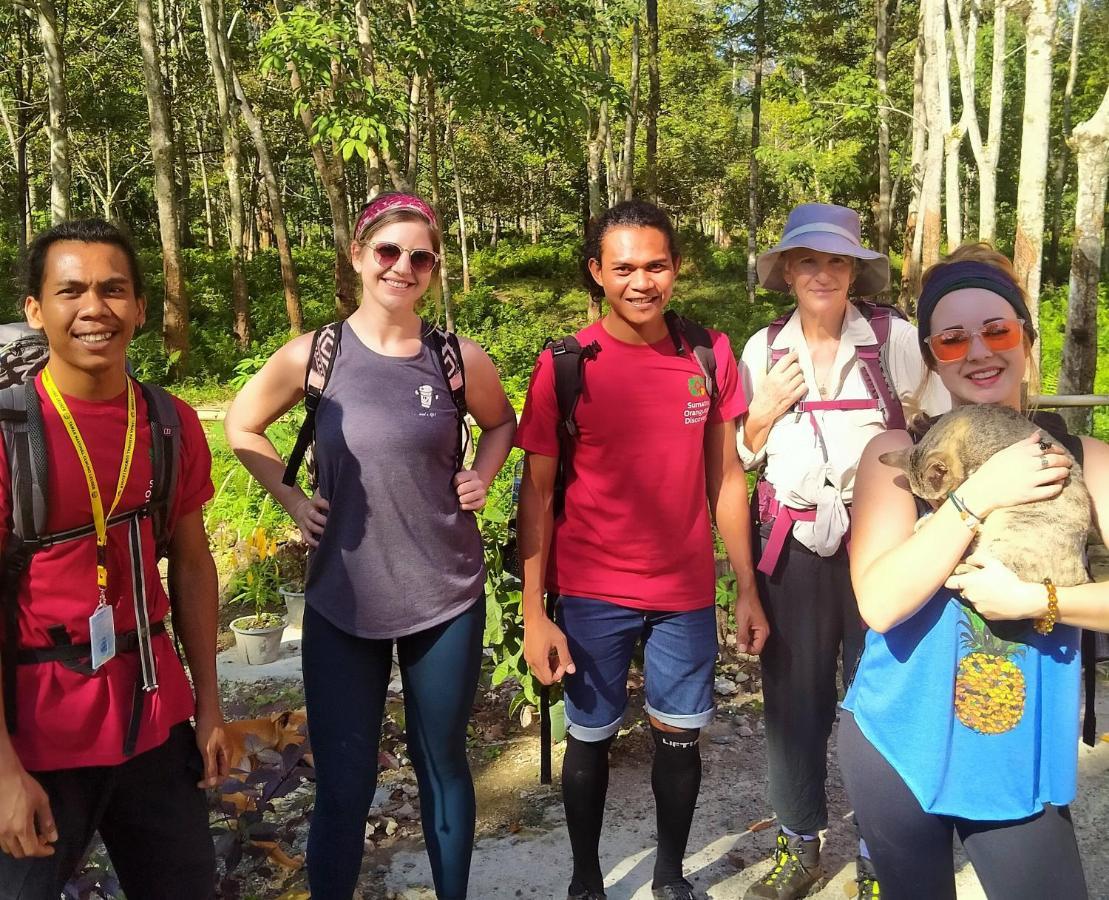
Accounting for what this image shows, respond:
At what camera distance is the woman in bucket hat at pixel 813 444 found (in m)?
2.59

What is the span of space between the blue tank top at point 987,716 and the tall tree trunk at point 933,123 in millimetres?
13546

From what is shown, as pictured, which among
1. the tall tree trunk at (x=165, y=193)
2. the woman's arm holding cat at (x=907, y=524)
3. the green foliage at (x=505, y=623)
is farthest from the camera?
the tall tree trunk at (x=165, y=193)

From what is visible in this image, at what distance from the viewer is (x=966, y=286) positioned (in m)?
1.84

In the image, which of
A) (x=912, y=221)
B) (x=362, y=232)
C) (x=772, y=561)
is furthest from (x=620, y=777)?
(x=912, y=221)

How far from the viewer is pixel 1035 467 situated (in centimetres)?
151

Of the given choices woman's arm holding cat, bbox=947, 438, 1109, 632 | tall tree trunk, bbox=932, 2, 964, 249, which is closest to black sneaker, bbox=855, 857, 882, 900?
woman's arm holding cat, bbox=947, 438, 1109, 632

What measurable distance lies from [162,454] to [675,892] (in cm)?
206

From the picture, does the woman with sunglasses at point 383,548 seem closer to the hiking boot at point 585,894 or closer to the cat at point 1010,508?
the hiking boot at point 585,894

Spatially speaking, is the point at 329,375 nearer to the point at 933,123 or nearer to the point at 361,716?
the point at 361,716

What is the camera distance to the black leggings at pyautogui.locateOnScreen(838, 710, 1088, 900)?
1.63 meters

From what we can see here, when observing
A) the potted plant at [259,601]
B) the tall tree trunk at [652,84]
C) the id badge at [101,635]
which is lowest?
the potted plant at [259,601]

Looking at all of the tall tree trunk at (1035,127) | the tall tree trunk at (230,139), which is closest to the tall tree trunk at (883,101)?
the tall tree trunk at (1035,127)

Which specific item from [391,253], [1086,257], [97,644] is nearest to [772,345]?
[391,253]

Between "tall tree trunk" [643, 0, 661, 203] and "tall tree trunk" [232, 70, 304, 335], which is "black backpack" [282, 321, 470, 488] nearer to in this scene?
"tall tree trunk" [232, 70, 304, 335]
